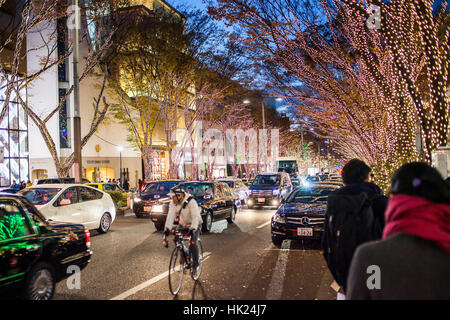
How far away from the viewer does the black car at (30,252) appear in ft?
14.4

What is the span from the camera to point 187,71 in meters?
24.7

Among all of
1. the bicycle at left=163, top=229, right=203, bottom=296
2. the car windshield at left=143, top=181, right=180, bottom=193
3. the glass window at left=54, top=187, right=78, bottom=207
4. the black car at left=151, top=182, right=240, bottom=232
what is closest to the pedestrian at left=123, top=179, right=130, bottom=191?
the car windshield at left=143, top=181, right=180, bottom=193

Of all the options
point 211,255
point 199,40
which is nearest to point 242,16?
point 211,255

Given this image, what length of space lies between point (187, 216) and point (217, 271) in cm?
138

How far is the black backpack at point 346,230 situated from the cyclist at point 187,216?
330 cm

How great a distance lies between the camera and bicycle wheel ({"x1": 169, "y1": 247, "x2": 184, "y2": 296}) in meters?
5.86

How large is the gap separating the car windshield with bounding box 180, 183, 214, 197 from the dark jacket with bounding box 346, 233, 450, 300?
11501mm

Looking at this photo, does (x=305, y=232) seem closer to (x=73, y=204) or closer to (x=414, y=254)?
(x=73, y=204)

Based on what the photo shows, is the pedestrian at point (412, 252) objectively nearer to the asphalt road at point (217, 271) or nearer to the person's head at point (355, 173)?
the person's head at point (355, 173)

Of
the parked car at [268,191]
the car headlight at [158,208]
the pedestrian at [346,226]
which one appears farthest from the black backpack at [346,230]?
the parked car at [268,191]

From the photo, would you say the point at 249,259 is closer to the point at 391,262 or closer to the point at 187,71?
the point at 391,262

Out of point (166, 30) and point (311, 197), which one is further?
point (166, 30)

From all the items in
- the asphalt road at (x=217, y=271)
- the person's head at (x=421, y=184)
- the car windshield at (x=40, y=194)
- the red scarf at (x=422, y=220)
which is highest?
the person's head at (x=421, y=184)

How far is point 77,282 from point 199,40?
1955 cm
